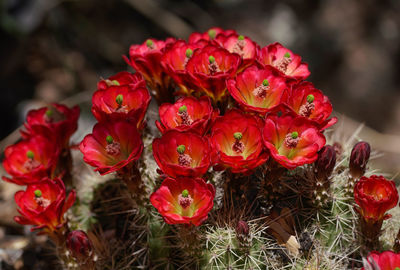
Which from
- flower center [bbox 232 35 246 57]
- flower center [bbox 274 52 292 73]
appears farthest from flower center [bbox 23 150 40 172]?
flower center [bbox 274 52 292 73]

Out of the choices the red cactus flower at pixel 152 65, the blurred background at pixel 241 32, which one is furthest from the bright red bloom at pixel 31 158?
the blurred background at pixel 241 32

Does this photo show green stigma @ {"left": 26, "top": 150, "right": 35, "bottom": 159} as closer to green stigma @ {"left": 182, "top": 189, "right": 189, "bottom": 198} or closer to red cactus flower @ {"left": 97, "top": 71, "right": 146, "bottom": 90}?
red cactus flower @ {"left": 97, "top": 71, "right": 146, "bottom": 90}

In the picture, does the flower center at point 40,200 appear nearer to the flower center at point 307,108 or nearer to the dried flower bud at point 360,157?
the flower center at point 307,108

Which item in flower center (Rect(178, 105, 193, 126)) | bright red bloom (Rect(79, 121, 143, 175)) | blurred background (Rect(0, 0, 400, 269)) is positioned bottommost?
blurred background (Rect(0, 0, 400, 269))

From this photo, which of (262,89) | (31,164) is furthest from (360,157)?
(31,164)

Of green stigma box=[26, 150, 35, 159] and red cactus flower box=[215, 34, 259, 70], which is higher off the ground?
red cactus flower box=[215, 34, 259, 70]

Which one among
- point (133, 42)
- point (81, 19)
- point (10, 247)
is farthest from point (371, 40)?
point (10, 247)
